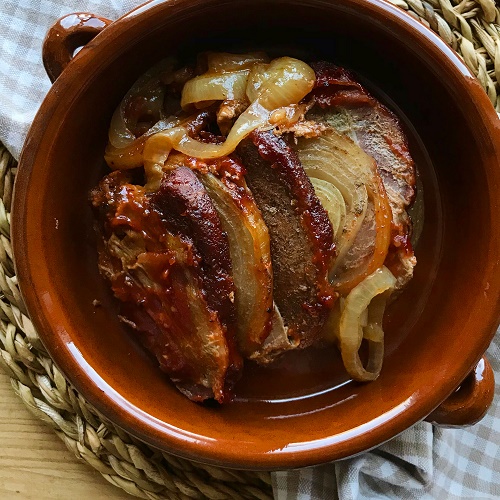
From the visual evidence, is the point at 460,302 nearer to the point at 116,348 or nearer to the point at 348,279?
the point at 348,279

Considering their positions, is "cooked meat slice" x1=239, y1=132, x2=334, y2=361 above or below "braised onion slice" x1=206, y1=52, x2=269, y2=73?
below

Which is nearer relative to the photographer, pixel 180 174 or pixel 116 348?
pixel 180 174

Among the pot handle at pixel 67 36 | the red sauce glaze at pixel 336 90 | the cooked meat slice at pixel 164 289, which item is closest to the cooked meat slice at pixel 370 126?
the red sauce glaze at pixel 336 90

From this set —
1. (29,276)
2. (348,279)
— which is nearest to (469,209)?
(348,279)

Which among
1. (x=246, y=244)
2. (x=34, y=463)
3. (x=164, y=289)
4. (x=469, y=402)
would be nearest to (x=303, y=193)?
(x=246, y=244)

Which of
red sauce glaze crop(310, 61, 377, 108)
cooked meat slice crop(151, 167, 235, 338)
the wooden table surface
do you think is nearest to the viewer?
cooked meat slice crop(151, 167, 235, 338)

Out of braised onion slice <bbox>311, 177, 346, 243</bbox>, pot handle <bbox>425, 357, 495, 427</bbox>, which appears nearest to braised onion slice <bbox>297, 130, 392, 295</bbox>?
braised onion slice <bbox>311, 177, 346, 243</bbox>

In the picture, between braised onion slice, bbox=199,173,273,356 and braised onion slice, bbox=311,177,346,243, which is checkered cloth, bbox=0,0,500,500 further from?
braised onion slice, bbox=311,177,346,243
